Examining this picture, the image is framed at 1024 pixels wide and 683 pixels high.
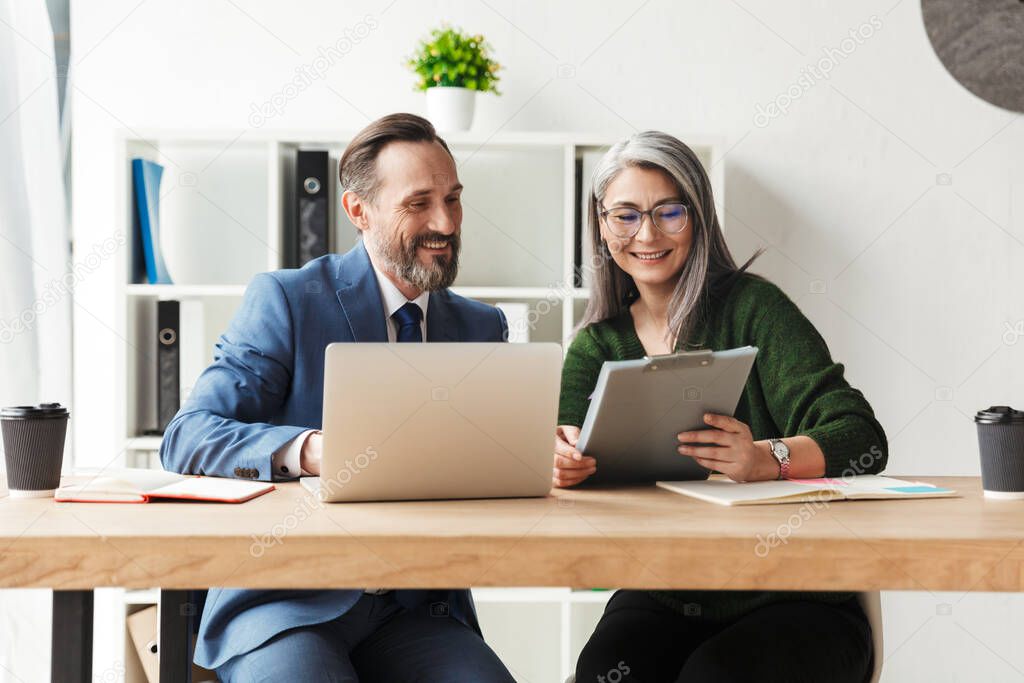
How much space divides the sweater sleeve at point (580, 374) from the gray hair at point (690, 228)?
0.20ft

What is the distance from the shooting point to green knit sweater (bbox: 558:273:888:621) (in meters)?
1.52

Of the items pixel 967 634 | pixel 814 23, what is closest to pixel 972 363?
pixel 967 634

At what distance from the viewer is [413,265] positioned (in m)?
1.81

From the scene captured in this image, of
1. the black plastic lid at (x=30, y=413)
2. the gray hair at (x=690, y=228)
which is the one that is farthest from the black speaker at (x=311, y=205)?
the black plastic lid at (x=30, y=413)

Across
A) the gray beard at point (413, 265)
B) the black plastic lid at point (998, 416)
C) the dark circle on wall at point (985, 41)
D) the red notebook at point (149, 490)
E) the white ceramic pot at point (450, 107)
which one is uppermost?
the dark circle on wall at point (985, 41)

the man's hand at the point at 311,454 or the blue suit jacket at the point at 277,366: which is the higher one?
the blue suit jacket at the point at 277,366

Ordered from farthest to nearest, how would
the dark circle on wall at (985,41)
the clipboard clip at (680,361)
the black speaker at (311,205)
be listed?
the dark circle on wall at (985,41), the black speaker at (311,205), the clipboard clip at (680,361)

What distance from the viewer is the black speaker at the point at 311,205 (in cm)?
256

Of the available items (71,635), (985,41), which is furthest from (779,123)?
(71,635)

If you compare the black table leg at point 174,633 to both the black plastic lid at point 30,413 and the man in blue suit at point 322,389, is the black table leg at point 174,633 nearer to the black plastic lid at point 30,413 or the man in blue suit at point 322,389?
the man in blue suit at point 322,389

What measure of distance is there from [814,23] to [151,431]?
2192 millimetres

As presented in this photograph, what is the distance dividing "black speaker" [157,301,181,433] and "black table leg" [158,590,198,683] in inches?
52.8

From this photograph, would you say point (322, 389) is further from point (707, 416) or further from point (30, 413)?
point (707, 416)

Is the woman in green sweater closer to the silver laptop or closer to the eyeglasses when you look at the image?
the eyeglasses
